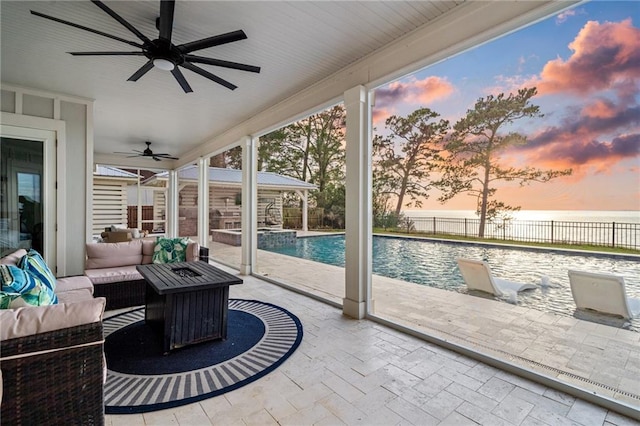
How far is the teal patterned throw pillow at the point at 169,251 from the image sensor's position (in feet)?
15.4

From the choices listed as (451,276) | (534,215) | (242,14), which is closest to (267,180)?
(451,276)

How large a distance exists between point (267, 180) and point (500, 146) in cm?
930

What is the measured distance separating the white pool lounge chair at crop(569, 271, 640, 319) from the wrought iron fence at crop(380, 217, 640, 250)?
82cm

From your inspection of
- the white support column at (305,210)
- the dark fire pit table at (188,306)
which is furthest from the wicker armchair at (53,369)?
the white support column at (305,210)

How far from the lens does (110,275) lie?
3990mm

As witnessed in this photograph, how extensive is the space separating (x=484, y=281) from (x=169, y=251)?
16.9ft

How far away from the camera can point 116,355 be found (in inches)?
107

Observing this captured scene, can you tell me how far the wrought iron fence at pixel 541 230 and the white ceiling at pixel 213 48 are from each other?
4245 millimetres

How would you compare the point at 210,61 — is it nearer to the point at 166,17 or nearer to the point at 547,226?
the point at 166,17

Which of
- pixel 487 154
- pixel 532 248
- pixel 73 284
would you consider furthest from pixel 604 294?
pixel 73 284

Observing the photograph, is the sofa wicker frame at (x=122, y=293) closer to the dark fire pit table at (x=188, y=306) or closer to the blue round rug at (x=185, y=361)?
the blue round rug at (x=185, y=361)

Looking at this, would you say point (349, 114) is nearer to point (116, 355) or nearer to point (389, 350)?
point (389, 350)

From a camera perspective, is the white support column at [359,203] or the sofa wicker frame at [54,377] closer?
the sofa wicker frame at [54,377]

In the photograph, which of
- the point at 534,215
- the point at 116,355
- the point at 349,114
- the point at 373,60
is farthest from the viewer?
the point at 534,215
